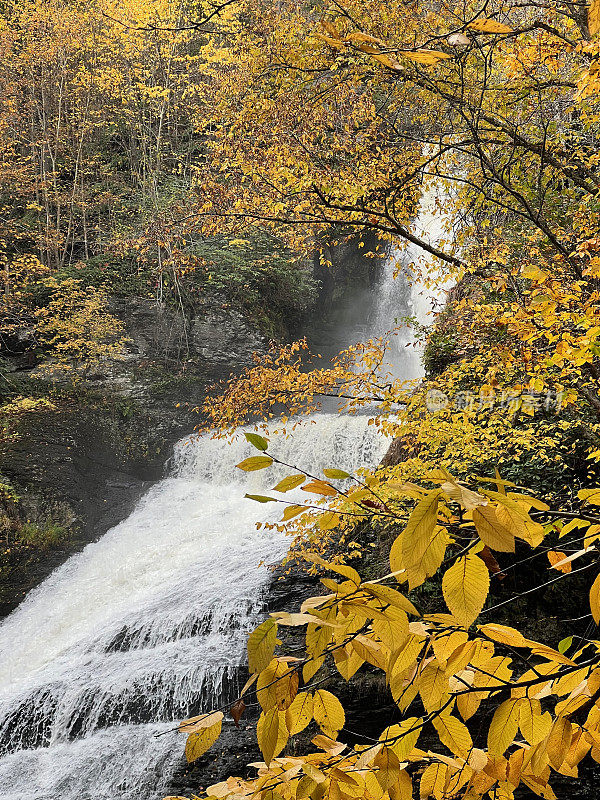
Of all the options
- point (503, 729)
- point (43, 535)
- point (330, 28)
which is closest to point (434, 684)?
point (503, 729)

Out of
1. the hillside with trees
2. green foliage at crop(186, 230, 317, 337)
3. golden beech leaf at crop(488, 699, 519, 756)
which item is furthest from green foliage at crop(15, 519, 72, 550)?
golden beech leaf at crop(488, 699, 519, 756)

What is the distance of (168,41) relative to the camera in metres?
14.4

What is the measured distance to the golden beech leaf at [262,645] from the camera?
752 millimetres

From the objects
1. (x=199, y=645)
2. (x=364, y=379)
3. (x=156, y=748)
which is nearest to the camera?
(x=364, y=379)

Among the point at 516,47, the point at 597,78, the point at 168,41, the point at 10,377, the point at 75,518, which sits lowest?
the point at 75,518

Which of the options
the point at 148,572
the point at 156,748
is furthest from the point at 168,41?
the point at 156,748

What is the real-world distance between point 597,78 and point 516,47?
5.50 ft

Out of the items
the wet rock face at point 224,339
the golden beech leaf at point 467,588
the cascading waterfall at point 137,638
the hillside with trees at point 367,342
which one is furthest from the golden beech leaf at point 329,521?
the wet rock face at point 224,339

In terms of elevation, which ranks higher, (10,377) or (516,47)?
(516,47)

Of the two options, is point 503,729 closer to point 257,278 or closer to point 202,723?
point 202,723

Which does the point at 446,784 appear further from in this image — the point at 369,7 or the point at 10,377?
the point at 10,377

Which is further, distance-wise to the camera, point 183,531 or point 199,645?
point 183,531

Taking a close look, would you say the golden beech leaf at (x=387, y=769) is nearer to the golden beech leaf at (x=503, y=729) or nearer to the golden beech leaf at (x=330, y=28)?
the golden beech leaf at (x=503, y=729)

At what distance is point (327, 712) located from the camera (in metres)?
0.84
